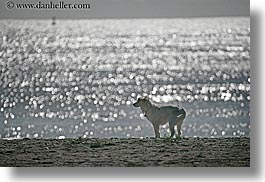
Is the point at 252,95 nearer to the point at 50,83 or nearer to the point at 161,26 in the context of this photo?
the point at 161,26

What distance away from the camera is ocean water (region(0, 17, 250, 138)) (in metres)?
2.19

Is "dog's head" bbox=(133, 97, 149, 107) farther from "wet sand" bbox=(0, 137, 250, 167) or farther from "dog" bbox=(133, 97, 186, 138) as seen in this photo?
"wet sand" bbox=(0, 137, 250, 167)

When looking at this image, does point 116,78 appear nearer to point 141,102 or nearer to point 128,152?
point 141,102

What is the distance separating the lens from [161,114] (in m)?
2.20

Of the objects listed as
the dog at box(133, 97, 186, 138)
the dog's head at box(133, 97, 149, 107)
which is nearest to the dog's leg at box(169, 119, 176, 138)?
the dog at box(133, 97, 186, 138)

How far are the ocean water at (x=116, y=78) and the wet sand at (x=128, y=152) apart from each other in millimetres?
26

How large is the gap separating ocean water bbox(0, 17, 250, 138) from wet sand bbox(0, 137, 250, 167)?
26 mm

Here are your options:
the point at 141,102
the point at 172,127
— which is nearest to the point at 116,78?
the point at 141,102

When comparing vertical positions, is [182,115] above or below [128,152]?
above

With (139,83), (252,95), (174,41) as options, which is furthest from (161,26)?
(252,95)

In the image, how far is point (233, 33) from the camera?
7.15 ft

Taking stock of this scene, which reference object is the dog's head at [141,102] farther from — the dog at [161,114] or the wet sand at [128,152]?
the wet sand at [128,152]

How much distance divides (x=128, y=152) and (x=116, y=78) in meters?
0.24

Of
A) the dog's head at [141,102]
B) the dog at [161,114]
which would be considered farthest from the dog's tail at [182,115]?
the dog's head at [141,102]
